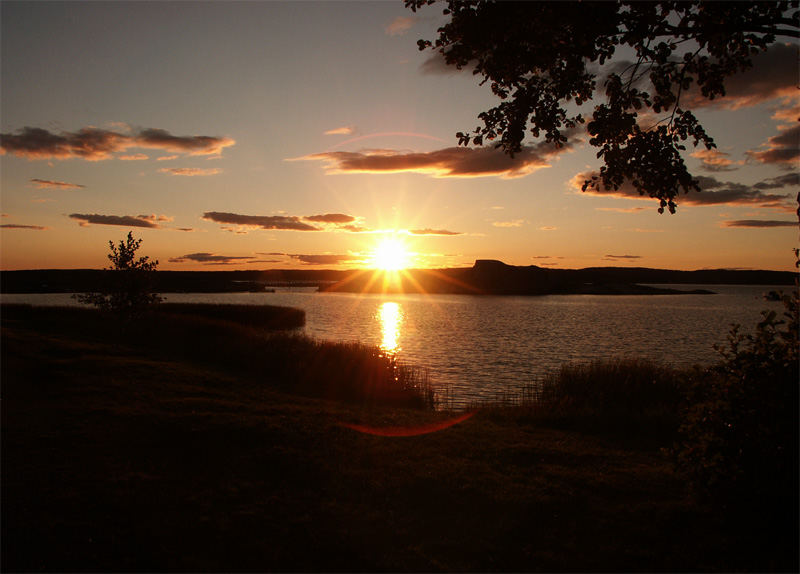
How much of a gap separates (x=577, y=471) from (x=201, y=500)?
794cm

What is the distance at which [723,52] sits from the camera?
1130 cm

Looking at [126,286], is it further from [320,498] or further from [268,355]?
[320,498]

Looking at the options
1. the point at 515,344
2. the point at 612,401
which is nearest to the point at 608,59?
the point at 612,401

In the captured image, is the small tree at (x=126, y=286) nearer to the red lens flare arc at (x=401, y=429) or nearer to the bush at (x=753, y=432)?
the red lens flare arc at (x=401, y=429)

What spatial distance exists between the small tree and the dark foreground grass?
17060 mm

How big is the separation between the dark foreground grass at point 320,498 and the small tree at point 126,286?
17.1 meters

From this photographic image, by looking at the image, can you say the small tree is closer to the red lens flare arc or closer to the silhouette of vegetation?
the red lens flare arc

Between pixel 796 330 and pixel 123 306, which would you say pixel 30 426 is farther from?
pixel 123 306

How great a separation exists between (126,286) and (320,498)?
2776 centimetres

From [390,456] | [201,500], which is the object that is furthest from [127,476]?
[390,456]

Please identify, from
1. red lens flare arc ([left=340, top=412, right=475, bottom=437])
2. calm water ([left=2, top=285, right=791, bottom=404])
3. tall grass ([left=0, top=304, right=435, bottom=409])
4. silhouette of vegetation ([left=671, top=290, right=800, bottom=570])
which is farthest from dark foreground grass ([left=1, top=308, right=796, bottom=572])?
calm water ([left=2, top=285, right=791, bottom=404])

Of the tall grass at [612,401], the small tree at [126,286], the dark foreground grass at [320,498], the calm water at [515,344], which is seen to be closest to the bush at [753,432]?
the dark foreground grass at [320,498]

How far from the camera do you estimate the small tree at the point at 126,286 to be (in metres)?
32.8

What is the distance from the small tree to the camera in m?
32.8
